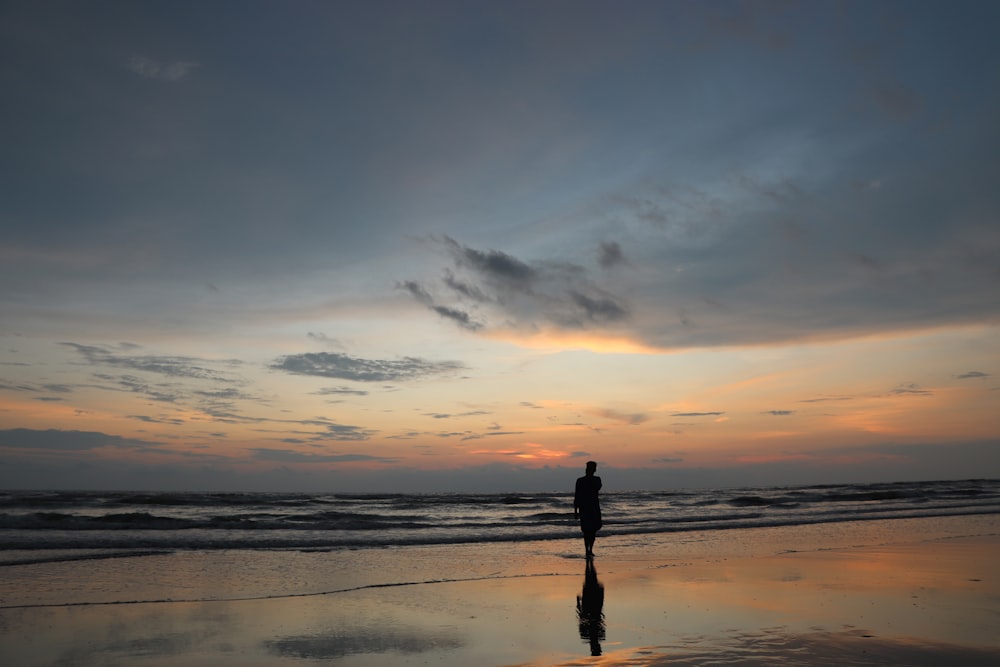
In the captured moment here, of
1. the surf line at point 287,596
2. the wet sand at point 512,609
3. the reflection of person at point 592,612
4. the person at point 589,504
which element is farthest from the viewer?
the person at point 589,504

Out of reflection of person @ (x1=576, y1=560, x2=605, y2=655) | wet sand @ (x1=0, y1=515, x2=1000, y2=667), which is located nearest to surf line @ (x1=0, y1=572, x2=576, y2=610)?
wet sand @ (x1=0, y1=515, x2=1000, y2=667)

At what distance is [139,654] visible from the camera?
7.35 m

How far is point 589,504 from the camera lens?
615 inches

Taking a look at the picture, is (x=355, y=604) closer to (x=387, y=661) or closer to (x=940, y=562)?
(x=387, y=661)

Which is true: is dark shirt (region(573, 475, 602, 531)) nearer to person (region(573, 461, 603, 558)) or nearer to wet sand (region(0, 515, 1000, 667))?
person (region(573, 461, 603, 558))

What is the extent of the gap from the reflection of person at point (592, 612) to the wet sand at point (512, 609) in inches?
1.5

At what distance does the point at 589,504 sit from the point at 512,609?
6332 mm

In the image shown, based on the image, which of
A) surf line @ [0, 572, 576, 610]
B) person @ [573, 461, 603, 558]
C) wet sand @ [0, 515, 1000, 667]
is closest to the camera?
wet sand @ [0, 515, 1000, 667]

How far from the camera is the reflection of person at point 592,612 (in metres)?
7.76

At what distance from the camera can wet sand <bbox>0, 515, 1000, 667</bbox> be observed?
284 inches

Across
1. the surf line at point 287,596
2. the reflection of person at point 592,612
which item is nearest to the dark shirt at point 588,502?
the surf line at point 287,596

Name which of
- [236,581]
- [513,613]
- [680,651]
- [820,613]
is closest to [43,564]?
[236,581]

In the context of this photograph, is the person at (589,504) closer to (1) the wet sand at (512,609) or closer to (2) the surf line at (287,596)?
(1) the wet sand at (512,609)

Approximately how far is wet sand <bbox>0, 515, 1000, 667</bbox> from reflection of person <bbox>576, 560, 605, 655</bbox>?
0.04m
